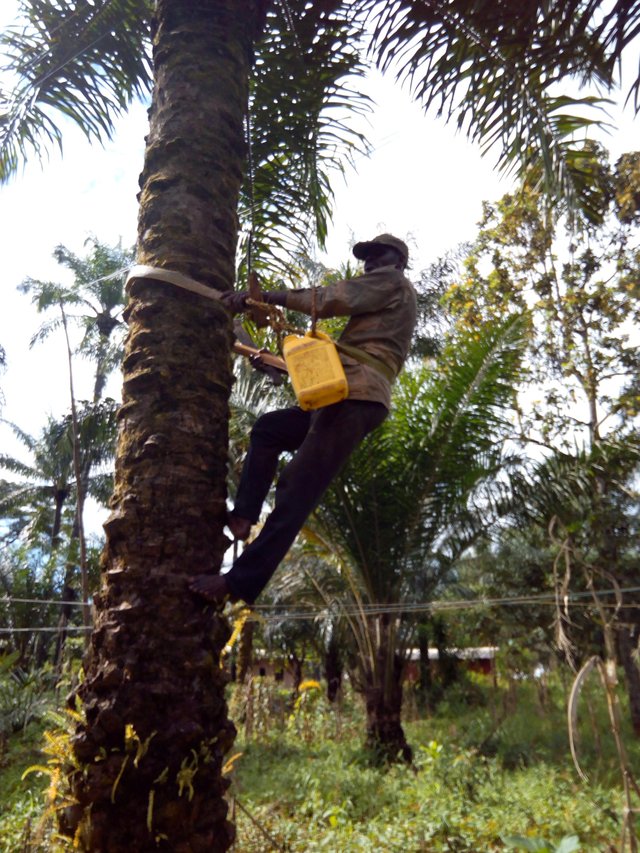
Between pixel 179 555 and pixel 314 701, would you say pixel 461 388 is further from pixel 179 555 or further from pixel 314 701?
pixel 314 701

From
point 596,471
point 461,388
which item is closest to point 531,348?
point 596,471

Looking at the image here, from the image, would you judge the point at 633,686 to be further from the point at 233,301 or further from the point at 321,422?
the point at 233,301

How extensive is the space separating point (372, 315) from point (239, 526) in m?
0.92

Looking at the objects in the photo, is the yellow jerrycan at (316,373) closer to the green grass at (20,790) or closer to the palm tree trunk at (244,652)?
the green grass at (20,790)

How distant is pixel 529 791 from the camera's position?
239 inches

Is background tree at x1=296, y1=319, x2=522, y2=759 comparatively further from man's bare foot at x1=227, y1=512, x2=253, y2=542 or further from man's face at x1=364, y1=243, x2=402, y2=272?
man's bare foot at x1=227, y1=512, x2=253, y2=542

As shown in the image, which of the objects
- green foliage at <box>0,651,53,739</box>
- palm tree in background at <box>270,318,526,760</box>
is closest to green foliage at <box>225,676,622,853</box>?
palm tree in background at <box>270,318,526,760</box>

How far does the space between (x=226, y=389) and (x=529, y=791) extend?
214 inches

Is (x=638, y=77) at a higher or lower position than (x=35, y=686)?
higher

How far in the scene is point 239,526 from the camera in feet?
7.48

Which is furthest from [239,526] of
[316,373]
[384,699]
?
[384,699]

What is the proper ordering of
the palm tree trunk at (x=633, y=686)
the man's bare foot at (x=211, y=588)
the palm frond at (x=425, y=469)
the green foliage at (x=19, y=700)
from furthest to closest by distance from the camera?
the palm tree trunk at (x=633, y=686) < the green foliage at (x=19, y=700) < the palm frond at (x=425, y=469) < the man's bare foot at (x=211, y=588)

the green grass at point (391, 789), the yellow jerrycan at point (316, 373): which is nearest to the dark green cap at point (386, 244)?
the yellow jerrycan at point (316, 373)

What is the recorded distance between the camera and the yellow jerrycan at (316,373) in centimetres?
223
